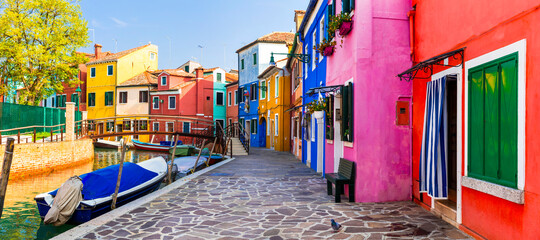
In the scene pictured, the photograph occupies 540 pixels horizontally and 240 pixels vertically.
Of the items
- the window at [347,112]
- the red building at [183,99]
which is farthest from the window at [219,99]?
the window at [347,112]

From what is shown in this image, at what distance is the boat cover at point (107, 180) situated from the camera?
27.9 feet

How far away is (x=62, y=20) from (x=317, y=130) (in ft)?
71.9

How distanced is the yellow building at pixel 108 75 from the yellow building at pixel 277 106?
772 inches

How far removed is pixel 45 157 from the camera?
16969 millimetres

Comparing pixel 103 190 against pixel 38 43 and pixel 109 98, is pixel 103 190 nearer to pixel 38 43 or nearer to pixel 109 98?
pixel 38 43

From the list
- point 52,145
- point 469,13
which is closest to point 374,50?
point 469,13

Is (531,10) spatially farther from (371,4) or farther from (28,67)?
(28,67)

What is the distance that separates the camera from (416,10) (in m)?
7.18

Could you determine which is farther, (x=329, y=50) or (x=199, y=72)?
(x=199, y=72)

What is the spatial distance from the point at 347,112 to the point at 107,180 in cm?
615

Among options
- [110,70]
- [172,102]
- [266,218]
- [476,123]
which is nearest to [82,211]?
[266,218]

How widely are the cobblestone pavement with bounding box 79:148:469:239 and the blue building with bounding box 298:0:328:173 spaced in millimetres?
3685

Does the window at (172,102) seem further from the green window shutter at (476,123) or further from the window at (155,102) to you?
the green window shutter at (476,123)

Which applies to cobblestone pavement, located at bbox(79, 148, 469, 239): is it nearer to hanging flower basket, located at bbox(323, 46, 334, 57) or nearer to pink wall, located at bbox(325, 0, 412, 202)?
pink wall, located at bbox(325, 0, 412, 202)
